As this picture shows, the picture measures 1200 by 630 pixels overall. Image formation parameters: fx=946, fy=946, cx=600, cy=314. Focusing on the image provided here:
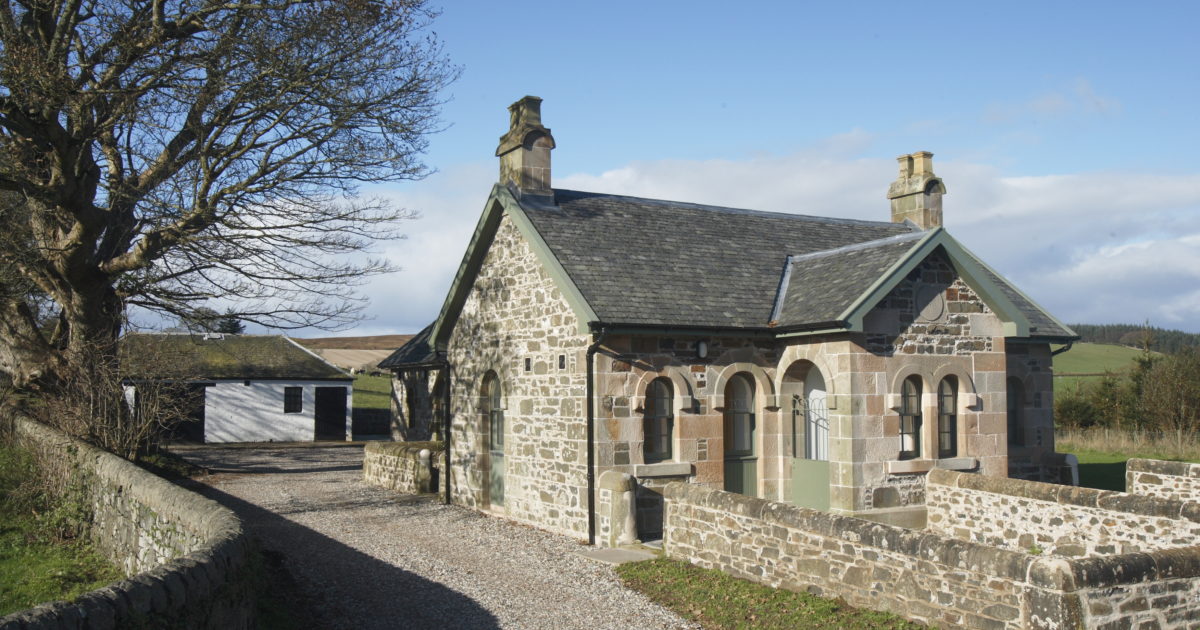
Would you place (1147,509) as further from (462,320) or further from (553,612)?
(462,320)

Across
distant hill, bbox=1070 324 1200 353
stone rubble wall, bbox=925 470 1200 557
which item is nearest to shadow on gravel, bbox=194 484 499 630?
stone rubble wall, bbox=925 470 1200 557

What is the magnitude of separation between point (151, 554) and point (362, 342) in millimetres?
43685

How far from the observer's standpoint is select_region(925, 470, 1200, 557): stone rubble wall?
10.5 metres

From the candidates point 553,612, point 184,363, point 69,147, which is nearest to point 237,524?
point 553,612

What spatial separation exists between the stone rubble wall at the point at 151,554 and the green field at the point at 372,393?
2938 centimetres

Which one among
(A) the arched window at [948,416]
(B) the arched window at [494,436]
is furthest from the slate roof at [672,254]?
(B) the arched window at [494,436]

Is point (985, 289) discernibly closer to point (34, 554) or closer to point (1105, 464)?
point (1105, 464)

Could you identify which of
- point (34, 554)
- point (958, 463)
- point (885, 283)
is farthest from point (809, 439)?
point (34, 554)

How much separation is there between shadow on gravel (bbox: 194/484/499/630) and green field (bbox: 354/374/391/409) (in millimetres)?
29828

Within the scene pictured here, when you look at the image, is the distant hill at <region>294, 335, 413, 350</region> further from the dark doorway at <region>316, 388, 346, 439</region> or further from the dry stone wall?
the dry stone wall

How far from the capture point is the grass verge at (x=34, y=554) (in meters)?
10.1

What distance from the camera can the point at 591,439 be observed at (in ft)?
45.1

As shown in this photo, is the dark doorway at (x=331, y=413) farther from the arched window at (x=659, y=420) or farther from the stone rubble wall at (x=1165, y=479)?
the stone rubble wall at (x=1165, y=479)

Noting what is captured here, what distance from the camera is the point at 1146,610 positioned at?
7.52 metres
